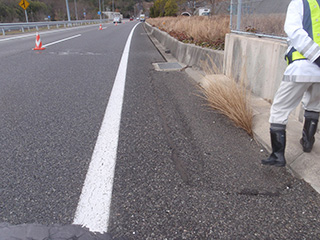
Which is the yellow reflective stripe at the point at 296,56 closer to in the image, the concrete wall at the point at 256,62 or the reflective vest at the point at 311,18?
the reflective vest at the point at 311,18

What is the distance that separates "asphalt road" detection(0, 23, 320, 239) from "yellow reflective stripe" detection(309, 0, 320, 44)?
1.20 meters

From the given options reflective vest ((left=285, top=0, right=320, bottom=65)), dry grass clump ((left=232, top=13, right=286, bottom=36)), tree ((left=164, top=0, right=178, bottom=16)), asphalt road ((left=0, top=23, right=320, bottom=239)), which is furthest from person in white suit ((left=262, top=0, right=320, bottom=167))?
tree ((left=164, top=0, right=178, bottom=16))

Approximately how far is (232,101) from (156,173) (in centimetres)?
166

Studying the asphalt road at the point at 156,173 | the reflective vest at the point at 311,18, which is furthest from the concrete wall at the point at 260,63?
the reflective vest at the point at 311,18

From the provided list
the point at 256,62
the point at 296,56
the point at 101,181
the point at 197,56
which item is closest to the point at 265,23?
the point at 256,62

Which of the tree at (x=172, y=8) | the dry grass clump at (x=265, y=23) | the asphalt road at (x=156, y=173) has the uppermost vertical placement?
the tree at (x=172, y=8)

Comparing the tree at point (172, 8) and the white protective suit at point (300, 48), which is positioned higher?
the tree at point (172, 8)

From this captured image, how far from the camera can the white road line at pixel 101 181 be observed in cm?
199

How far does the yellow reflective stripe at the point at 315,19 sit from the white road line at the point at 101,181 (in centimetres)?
202

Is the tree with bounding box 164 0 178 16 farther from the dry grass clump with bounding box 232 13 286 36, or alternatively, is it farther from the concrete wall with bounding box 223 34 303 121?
the concrete wall with bounding box 223 34 303 121

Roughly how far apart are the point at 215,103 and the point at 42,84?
362 centimetres

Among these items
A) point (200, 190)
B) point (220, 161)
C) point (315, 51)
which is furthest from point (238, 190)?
point (315, 51)

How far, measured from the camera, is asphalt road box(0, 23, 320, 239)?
1.96 metres

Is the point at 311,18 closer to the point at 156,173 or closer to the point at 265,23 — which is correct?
the point at 156,173
